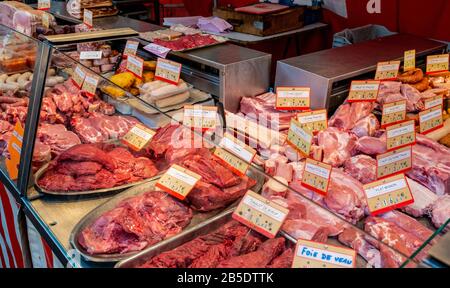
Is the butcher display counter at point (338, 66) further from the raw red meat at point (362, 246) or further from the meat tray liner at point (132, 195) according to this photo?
the raw red meat at point (362, 246)

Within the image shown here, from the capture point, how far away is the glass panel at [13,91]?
2.70m

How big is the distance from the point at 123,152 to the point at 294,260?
1.39m

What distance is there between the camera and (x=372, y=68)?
3693mm

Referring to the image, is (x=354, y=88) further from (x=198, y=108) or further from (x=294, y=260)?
(x=294, y=260)

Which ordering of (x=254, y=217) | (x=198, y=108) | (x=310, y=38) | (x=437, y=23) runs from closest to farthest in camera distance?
(x=254, y=217), (x=198, y=108), (x=437, y=23), (x=310, y=38)

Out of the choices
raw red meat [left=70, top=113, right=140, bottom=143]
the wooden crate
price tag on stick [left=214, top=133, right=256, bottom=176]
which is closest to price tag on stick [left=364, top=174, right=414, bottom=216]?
price tag on stick [left=214, top=133, right=256, bottom=176]

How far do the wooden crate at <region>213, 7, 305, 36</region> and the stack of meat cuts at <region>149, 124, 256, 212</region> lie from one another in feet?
11.7

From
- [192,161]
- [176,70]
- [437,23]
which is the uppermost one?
[437,23]

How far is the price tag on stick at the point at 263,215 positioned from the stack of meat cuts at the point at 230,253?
0.15ft

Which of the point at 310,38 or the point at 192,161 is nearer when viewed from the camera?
the point at 192,161

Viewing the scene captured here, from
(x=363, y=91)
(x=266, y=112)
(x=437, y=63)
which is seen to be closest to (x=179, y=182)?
(x=266, y=112)

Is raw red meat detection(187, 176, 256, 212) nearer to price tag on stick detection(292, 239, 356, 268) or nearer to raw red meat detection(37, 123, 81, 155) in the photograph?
price tag on stick detection(292, 239, 356, 268)

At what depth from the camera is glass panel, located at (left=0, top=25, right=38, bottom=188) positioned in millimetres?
2701

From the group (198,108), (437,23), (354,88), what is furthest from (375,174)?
(437,23)
